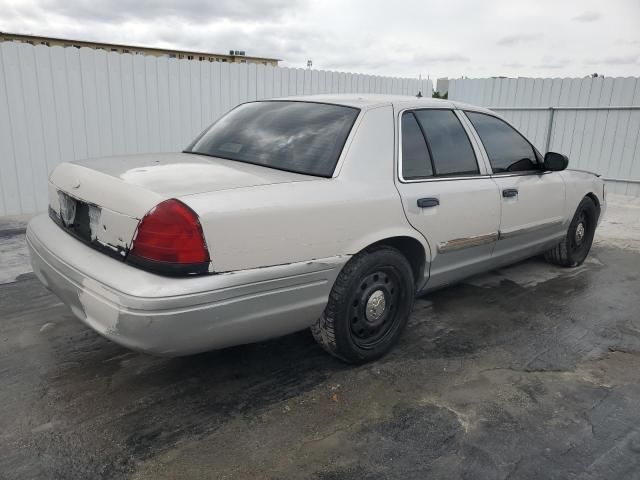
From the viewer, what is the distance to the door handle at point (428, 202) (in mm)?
3203

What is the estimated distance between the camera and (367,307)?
10.1 ft

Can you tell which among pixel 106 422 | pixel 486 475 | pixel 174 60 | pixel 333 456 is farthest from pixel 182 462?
pixel 174 60

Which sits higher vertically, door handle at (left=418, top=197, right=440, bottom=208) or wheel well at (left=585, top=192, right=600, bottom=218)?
door handle at (left=418, top=197, right=440, bottom=208)

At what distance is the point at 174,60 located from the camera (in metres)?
7.72

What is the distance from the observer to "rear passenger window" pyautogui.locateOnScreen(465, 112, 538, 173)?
155 inches

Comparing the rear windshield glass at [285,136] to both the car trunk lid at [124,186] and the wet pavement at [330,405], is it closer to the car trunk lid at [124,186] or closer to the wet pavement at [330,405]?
the car trunk lid at [124,186]

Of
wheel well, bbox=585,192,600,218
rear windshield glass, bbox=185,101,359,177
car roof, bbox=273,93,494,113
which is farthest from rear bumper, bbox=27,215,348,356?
wheel well, bbox=585,192,600,218

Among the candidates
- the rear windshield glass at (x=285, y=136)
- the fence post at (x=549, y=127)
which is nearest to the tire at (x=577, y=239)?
the rear windshield glass at (x=285, y=136)

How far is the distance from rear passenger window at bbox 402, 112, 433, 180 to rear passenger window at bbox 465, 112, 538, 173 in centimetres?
73

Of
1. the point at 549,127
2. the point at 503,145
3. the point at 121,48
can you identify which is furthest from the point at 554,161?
the point at 121,48

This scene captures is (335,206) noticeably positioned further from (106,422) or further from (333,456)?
(106,422)

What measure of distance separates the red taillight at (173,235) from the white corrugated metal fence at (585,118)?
9.94 m

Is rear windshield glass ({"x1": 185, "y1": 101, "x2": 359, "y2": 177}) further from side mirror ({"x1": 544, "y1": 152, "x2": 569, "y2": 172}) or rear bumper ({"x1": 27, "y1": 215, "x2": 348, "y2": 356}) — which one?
side mirror ({"x1": 544, "y1": 152, "x2": 569, "y2": 172})

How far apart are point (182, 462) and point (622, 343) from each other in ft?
10.1
